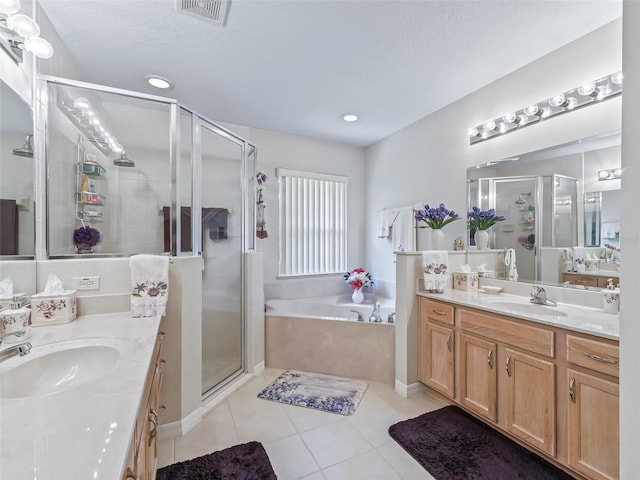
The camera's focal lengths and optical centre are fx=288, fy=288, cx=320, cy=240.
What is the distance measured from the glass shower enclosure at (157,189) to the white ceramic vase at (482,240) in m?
2.10

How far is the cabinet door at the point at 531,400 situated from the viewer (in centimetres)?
150

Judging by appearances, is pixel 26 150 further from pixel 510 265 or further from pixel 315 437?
pixel 510 265

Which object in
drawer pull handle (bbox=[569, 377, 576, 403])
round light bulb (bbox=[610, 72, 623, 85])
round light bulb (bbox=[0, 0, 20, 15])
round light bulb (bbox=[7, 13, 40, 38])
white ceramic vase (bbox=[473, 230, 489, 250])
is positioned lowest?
drawer pull handle (bbox=[569, 377, 576, 403])

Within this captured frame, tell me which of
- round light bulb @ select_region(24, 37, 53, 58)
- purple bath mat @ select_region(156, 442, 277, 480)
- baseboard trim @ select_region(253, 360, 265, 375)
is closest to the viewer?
round light bulb @ select_region(24, 37, 53, 58)

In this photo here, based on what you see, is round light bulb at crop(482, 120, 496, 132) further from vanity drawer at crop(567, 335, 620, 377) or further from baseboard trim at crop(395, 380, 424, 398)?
baseboard trim at crop(395, 380, 424, 398)

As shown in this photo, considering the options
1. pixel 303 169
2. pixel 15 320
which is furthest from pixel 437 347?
pixel 303 169

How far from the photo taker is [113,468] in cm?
50

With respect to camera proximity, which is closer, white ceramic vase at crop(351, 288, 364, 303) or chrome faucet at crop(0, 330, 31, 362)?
chrome faucet at crop(0, 330, 31, 362)

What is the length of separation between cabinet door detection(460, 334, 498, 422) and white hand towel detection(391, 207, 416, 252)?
4.92 feet

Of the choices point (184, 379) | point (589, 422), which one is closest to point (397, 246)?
point (589, 422)

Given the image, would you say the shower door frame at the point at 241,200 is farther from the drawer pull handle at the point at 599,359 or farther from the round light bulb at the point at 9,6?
the drawer pull handle at the point at 599,359

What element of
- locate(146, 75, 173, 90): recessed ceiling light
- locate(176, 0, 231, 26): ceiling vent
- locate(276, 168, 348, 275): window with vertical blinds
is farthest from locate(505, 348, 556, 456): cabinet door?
locate(146, 75, 173, 90): recessed ceiling light

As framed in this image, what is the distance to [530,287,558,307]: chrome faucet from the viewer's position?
1.90m

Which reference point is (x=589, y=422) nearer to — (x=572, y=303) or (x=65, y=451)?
(x=572, y=303)
